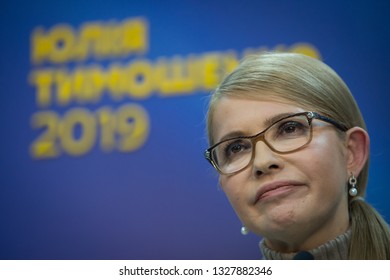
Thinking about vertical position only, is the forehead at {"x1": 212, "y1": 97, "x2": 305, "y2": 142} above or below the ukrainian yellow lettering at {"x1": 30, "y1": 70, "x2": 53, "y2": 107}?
below

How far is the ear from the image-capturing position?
0.95 m

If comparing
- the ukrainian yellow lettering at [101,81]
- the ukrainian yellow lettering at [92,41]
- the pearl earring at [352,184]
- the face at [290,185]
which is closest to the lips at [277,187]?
the face at [290,185]

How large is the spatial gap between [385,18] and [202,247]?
2.36ft

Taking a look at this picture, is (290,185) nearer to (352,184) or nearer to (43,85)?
(352,184)

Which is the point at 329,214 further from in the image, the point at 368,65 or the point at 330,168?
the point at 368,65

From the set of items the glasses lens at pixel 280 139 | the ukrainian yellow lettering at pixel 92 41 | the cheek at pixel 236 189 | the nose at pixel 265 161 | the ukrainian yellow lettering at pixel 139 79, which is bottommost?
the cheek at pixel 236 189

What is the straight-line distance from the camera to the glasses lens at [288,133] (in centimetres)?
92

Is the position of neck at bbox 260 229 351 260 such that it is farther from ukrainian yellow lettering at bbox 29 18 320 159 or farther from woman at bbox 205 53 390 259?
ukrainian yellow lettering at bbox 29 18 320 159

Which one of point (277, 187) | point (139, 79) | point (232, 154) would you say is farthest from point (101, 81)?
point (277, 187)

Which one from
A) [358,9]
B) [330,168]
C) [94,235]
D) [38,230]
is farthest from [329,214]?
[38,230]

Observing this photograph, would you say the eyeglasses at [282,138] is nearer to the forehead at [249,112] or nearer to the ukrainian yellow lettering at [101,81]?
the forehead at [249,112]

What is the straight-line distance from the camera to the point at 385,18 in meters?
1.35

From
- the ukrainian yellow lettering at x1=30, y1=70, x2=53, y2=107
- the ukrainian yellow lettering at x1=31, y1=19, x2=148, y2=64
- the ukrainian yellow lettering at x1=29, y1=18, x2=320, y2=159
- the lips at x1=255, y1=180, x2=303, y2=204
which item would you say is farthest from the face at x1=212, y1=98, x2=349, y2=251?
the ukrainian yellow lettering at x1=30, y1=70, x2=53, y2=107

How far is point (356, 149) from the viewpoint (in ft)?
3.15
